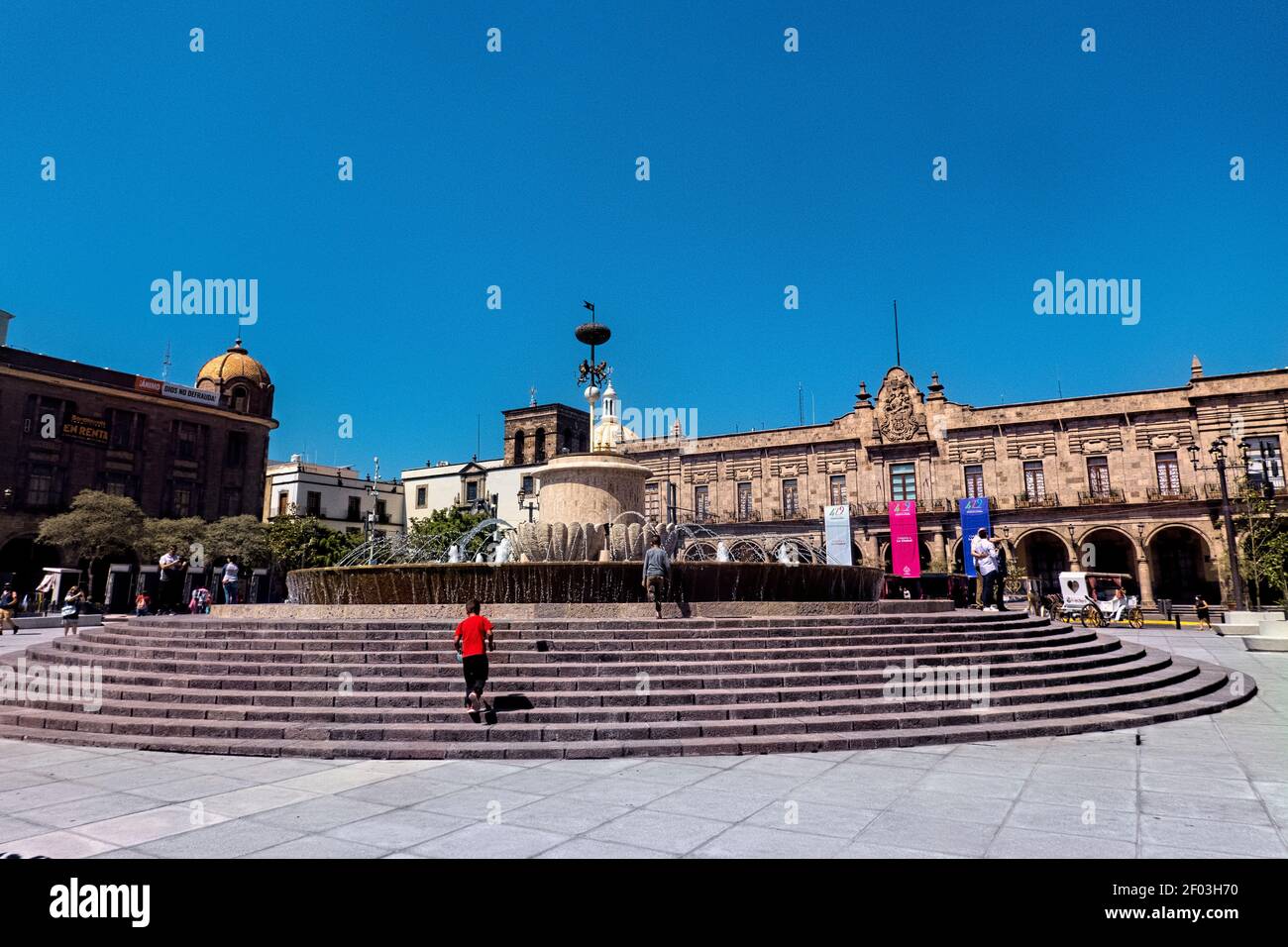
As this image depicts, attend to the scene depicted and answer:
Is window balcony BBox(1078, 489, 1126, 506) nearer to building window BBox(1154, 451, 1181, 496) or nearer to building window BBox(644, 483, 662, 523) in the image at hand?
building window BBox(1154, 451, 1181, 496)

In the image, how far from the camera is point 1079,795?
597 cm

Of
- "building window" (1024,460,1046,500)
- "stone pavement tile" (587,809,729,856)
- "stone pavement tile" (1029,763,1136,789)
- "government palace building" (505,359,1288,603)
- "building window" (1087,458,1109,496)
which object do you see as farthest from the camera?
"building window" (1024,460,1046,500)

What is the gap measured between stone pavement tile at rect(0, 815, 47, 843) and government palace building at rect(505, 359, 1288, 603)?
36366mm

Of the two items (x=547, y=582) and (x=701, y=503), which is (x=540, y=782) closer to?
(x=547, y=582)

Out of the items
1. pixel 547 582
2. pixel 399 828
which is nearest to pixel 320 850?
pixel 399 828

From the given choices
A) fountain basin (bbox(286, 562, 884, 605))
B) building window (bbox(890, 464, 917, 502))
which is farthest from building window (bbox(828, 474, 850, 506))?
fountain basin (bbox(286, 562, 884, 605))

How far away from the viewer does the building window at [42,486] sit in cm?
3934

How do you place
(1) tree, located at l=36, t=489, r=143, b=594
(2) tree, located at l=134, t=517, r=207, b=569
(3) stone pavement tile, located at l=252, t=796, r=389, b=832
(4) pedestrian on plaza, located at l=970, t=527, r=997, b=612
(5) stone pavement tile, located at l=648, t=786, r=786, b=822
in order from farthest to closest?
(2) tree, located at l=134, t=517, r=207, b=569 < (1) tree, located at l=36, t=489, r=143, b=594 < (4) pedestrian on plaza, located at l=970, t=527, r=997, b=612 < (5) stone pavement tile, located at l=648, t=786, r=786, b=822 < (3) stone pavement tile, located at l=252, t=796, r=389, b=832

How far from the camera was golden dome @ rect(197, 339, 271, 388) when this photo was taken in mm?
51969

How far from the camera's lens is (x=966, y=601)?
27297 mm

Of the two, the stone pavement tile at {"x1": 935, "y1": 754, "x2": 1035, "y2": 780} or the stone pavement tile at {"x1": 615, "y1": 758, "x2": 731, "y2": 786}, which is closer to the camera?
the stone pavement tile at {"x1": 615, "y1": 758, "x2": 731, "y2": 786}

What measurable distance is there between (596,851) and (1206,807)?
4.49 meters

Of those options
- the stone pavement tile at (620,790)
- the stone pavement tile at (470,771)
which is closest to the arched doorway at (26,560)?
the stone pavement tile at (470,771)

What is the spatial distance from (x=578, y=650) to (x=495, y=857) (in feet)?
16.9
